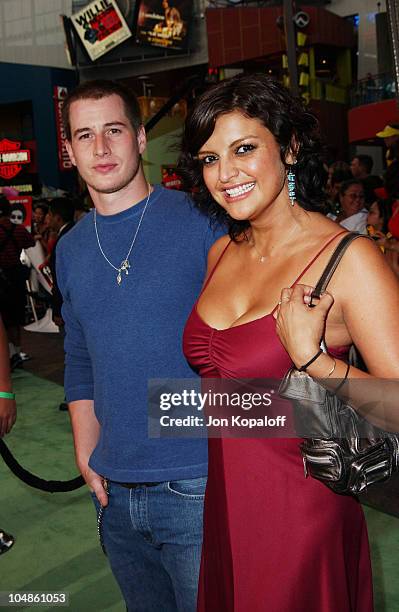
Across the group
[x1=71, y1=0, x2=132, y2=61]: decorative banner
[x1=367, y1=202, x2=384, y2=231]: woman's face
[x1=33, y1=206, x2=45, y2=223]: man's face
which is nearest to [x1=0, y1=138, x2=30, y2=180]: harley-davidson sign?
[x1=71, y1=0, x2=132, y2=61]: decorative banner

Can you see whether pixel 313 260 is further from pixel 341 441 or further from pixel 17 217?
pixel 17 217

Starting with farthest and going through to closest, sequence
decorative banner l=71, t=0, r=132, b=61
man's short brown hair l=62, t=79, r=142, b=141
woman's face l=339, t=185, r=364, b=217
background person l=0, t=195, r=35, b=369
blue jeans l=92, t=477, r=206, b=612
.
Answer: decorative banner l=71, t=0, r=132, b=61, background person l=0, t=195, r=35, b=369, woman's face l=339, t=185, r=364, b=217, man's short brown hair l=62, t=79, r=142, b=141, blue jeans l=92, t=477, r=206, b=612

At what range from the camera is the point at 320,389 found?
5.18ft

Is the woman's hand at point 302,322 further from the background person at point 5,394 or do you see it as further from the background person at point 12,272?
the background person at point 12,272

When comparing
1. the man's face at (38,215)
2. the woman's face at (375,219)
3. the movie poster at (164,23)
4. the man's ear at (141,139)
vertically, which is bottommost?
the man's face at (38,215)

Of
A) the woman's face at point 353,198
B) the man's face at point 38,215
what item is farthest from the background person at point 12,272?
the man's face at point 38,215

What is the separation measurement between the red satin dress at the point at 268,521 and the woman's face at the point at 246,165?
0.29m

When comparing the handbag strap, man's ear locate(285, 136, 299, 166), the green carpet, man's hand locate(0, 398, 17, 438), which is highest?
man's ear locate(285, 136, 299, 166)

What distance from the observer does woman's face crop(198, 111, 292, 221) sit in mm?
1821

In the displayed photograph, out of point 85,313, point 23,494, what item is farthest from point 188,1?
point 85,313

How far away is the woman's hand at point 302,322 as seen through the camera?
1544mm

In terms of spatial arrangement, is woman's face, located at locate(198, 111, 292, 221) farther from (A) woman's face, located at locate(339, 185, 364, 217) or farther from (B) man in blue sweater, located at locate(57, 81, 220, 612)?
(A) woman's face, located at locate(339, 185, 364, 217)

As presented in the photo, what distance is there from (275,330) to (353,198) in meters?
5.21

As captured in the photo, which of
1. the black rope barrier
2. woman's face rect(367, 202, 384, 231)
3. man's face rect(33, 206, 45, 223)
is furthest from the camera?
man's face rect(33, 206, 45, 223)
